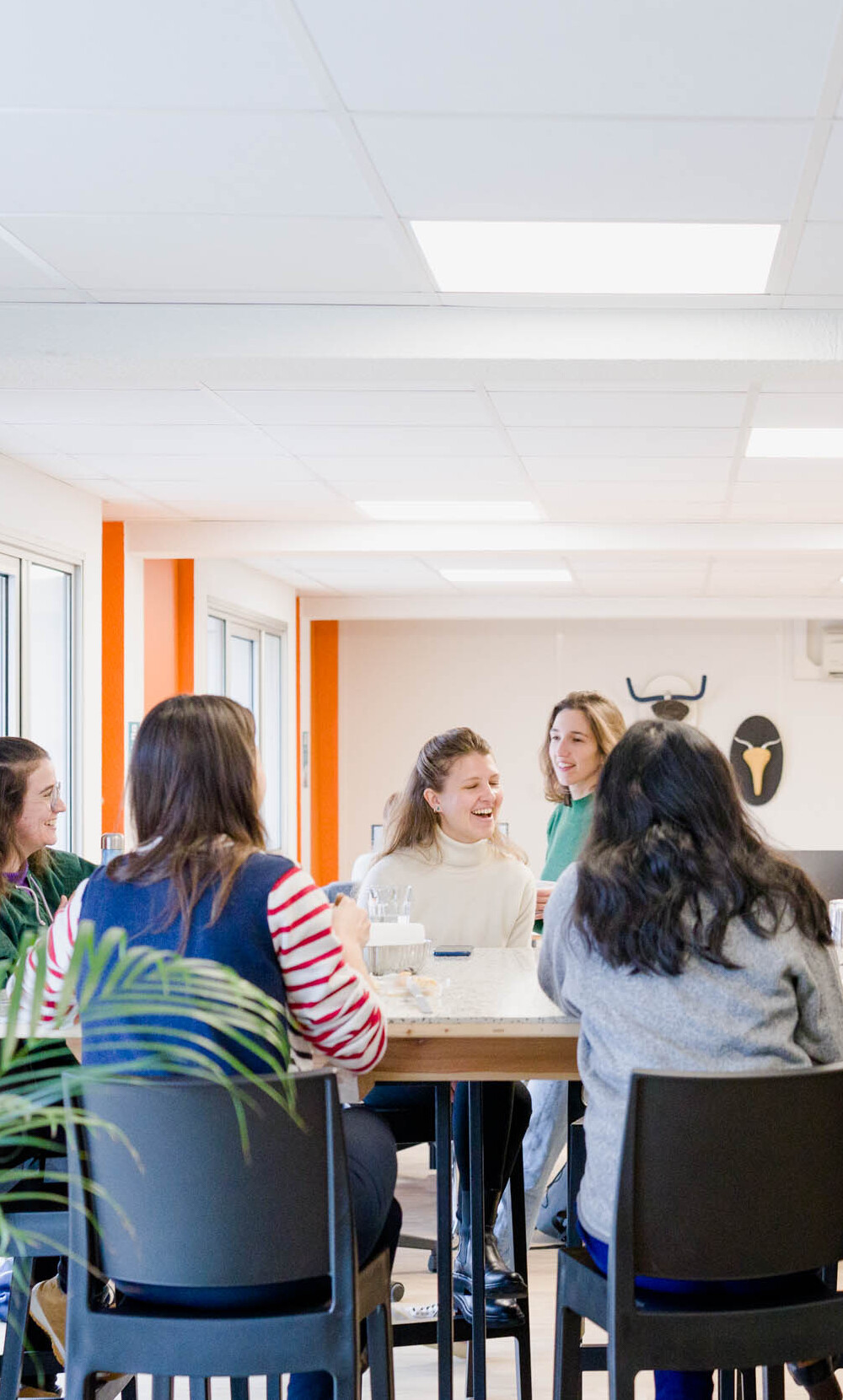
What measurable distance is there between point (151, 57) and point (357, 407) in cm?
226

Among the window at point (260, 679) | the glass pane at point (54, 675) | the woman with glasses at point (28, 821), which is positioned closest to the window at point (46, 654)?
the glass pane at point (54, 675)

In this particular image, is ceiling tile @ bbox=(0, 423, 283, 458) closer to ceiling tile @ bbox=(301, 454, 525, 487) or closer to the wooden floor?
ceiling tile @ bbox=(301, 454, 525, 487)

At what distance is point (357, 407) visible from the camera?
447 centimetres

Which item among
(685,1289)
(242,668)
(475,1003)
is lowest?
(685,1289)

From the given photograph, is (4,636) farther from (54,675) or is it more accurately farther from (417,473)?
(417,473)

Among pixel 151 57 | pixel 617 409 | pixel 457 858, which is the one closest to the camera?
pixel 151 57

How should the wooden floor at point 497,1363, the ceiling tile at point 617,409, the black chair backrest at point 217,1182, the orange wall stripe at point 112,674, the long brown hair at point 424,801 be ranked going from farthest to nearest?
the orange wall stripe at point 112,674
the ceiling tile at point 617,409
the long brown hair at point 424,801
the wooden floor at point 497,1363
the black chair backrest at point 217,1182

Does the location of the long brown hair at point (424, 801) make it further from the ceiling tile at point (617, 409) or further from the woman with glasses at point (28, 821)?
the ceiling tile at point (617, 409)

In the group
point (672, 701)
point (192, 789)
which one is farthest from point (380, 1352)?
point (672, 701)

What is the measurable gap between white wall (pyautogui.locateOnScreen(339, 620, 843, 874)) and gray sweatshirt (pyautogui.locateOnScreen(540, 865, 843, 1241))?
30.2ft

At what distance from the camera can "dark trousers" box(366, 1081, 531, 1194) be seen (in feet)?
9.04

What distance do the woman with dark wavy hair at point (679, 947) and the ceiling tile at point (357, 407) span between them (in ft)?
8.62

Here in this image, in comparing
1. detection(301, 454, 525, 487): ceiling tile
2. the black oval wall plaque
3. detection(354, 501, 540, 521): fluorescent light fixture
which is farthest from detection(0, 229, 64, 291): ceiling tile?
the black oval wall plaque

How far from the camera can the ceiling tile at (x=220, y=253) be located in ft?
9.57
